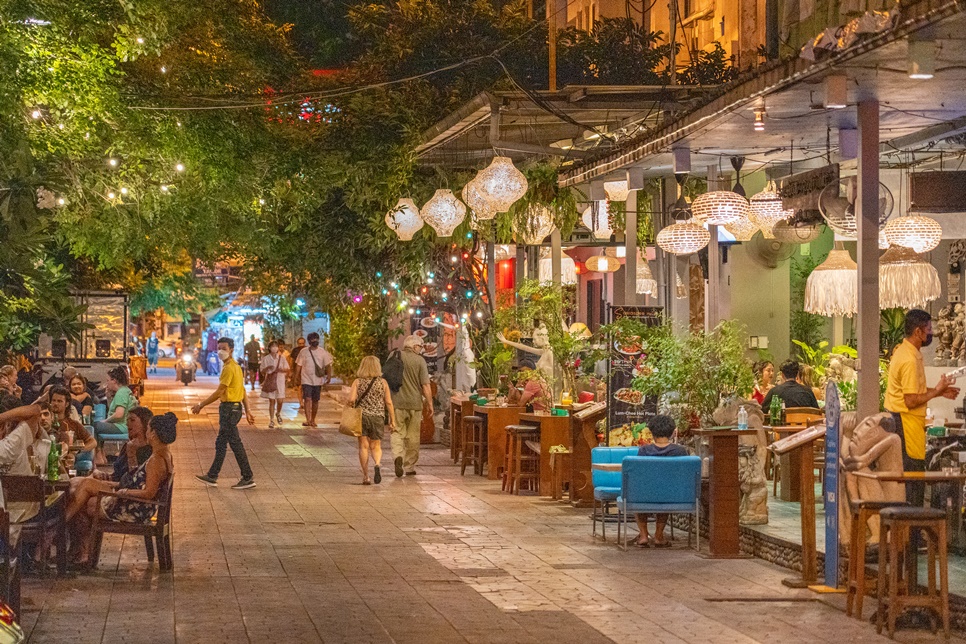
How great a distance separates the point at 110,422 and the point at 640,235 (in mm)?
7594

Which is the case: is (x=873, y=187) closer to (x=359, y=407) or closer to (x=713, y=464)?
(x=713, y=464)

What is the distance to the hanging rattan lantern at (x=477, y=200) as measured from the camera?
15.6 m

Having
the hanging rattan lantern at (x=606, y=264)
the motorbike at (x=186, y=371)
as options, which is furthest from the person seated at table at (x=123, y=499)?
the motorbike at (x=186, y=371)

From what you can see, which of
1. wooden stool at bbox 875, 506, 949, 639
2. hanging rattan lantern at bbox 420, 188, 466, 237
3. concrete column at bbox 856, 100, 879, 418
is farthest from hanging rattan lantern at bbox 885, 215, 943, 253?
hanging rattan lantern at bbox 420, 188, 466, 237

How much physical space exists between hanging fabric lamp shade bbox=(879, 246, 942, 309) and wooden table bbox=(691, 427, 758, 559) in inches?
125

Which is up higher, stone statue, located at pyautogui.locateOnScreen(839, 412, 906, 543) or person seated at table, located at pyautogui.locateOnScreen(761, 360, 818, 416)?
person seated at table, located at pyautogui.locateOnScreen(761, 360, 818, 416)

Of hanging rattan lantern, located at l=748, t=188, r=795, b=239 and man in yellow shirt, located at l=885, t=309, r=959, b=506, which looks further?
hanging rattan lantern, located at l=748, t=188, r=795, b=239

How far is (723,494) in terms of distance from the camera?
1201 cm

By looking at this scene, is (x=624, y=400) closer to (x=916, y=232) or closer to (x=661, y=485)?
(x=661, y=485)

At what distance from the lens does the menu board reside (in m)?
14.5

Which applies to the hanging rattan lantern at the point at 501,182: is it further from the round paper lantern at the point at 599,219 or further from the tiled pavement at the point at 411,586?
the round paper lantern at the point at 599,219

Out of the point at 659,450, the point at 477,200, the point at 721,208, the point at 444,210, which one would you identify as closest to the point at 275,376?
the point at 444,210

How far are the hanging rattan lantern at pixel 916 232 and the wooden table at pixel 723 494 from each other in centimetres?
284

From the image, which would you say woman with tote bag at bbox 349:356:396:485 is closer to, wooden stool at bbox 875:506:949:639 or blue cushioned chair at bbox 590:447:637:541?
blue cushioned chair at bbox 590:447:637:541
